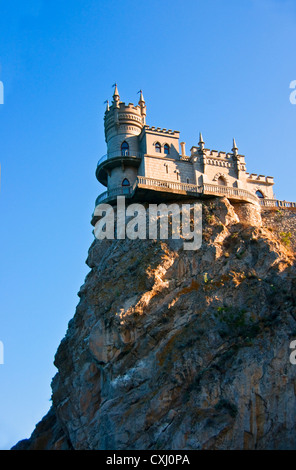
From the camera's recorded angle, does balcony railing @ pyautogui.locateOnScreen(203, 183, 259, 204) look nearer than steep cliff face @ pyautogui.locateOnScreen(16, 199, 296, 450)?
No

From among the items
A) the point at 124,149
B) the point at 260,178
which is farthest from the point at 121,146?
the point at 260,178

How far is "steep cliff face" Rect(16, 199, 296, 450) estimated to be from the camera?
34.7m

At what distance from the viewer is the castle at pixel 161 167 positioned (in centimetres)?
4710

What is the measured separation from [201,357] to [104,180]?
2050 centimetres

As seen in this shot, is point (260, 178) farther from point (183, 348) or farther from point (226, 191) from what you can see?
point (183, 348)

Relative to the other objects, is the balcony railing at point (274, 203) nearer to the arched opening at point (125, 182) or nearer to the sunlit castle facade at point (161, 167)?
the sunlit castle facade at point (161, 167)

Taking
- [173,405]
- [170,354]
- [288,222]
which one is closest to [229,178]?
[288,222]

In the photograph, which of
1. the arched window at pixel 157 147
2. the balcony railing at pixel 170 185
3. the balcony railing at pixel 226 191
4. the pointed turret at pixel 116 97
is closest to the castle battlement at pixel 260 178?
the balcony railing at pixel 226 191

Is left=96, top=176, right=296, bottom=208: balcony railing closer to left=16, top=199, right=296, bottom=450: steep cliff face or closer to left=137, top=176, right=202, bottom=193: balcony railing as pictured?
left=137, top=176, right=202, bottom=193: balcony railing

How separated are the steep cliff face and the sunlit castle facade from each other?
9.26 ft

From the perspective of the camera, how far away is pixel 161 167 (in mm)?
48656

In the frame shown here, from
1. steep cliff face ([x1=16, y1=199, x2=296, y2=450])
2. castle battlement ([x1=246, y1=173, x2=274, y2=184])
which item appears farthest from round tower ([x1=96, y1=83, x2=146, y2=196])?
castle battlement ([x1=246, y1=173, x2=274, y2=184])

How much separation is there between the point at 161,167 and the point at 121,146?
405cm
